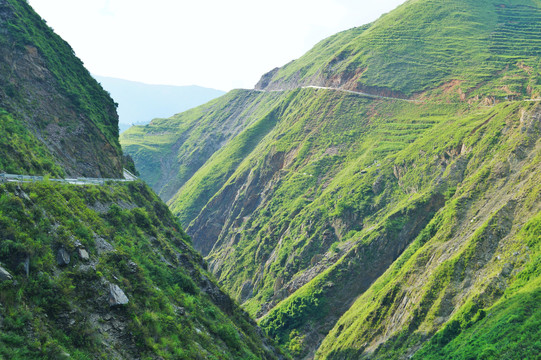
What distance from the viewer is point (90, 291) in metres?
20.0

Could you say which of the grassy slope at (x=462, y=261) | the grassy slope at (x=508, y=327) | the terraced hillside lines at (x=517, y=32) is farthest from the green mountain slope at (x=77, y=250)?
the terraced hillside lines at (x=517, y=32)

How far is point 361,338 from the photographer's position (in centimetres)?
5509

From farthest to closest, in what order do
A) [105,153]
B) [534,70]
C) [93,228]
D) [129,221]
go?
[534,70] < [105,153] < [129,221] < [93,228]

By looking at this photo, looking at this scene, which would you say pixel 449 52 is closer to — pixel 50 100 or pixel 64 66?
pixel 64 66

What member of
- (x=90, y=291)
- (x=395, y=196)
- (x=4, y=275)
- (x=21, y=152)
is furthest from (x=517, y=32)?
(x=4, y=275)

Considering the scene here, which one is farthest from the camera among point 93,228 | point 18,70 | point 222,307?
point 18,70

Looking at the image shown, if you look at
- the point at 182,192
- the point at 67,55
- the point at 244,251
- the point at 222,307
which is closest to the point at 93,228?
the point at 222,307

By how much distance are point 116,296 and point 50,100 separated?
3265cm

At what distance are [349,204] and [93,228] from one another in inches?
2611

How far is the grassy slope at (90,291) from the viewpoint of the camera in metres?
16.5

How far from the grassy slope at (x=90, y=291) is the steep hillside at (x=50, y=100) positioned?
10671 millimetres

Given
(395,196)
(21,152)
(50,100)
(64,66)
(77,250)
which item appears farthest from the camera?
(395,196)

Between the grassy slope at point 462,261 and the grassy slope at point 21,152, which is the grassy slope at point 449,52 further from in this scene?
the grassy slope at point 21,152

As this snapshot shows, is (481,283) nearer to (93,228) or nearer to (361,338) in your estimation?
(361,338)
